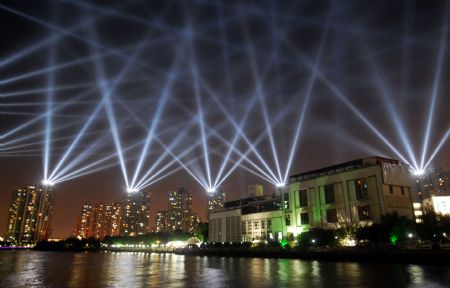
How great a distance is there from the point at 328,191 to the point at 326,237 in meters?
11.0

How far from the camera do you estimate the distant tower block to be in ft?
333

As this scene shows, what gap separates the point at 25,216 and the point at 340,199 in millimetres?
183241

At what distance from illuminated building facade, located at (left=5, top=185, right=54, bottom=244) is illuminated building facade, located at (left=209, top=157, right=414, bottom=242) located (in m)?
153

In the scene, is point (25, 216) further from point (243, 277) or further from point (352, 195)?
point (243, 277)

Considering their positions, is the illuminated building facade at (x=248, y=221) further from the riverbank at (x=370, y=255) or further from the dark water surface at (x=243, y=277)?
the dark water surface at (x=243, y=277)

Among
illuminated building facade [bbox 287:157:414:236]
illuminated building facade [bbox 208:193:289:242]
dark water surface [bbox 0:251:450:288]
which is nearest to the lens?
dark water surface [bbox 0:251:450:288]

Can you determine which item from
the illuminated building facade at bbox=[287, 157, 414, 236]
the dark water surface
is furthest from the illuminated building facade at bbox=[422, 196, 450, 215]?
the dark water surface

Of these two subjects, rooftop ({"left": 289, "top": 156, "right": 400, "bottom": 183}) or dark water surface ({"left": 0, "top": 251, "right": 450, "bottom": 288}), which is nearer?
dark water surface ({"left": 0, "top": 251, "right": 450, "bottom": 288})

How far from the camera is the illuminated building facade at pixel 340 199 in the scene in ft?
199

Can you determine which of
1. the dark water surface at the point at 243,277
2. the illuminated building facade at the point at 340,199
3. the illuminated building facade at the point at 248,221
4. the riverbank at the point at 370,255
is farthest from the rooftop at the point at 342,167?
the dark water surface at the point at 243,277

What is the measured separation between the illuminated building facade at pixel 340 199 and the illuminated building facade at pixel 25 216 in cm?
15253

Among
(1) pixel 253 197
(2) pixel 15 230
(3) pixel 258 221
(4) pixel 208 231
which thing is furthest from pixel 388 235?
(2) pixel 15 230

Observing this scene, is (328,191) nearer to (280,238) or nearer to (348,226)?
(348,226)

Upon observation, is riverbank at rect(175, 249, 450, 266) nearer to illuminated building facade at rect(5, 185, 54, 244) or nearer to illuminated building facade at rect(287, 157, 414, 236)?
illuminated building facade at rect(287, 157, 414, 236)
